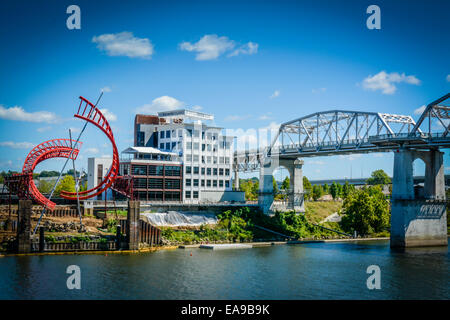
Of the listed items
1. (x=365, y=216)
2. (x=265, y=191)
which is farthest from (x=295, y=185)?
(x=365, y=216)

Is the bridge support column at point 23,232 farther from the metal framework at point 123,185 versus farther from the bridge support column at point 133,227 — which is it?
the metal framework at point 123,185

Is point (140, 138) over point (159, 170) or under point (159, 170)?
over

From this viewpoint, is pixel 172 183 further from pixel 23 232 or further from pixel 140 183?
pixel 23 232

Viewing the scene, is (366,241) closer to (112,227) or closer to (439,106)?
(439,106)

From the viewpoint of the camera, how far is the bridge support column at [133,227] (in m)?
70.8

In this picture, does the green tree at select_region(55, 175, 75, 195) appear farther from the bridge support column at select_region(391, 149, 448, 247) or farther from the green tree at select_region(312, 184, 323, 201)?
the green tree at select_region(312, 184, 323, 201)

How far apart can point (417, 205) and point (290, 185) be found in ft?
108

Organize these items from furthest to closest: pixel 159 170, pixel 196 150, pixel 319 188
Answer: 1. pixel 319 188
2. pixel 196 150
3. pixel 159 170

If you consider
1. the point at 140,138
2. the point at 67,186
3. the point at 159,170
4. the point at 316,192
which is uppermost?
the point at 140,138

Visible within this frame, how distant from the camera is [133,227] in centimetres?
7106

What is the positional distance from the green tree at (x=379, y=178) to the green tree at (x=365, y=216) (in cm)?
7368

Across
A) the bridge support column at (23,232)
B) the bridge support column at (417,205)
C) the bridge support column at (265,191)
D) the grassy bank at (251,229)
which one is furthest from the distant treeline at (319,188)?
the bridge support column at (23,232)

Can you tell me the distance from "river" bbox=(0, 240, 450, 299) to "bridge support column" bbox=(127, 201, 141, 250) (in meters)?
3.93

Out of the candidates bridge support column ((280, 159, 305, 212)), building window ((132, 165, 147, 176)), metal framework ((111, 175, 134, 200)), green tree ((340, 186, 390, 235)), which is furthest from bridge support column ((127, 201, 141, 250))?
green tree ((340, 186, 390, 235))
